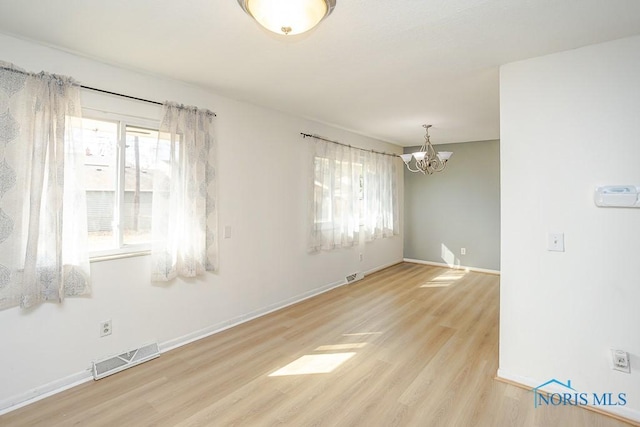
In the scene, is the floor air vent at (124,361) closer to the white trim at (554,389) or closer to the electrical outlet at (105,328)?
the electrical outlet at (105,328)

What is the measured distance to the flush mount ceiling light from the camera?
142 centimetres

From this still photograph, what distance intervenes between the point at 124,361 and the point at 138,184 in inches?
58.0

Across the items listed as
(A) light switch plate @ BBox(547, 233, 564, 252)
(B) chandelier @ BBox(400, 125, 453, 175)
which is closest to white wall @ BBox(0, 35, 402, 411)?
(B) chandelier @ BBox(400, 125, 453, 175)

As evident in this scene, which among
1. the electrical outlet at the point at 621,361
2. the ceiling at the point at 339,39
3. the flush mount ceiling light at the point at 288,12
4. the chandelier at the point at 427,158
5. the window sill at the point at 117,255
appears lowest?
the electrical outlet at the point at 621,361

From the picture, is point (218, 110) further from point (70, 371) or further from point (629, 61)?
point (629, 61)

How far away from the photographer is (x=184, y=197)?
292cm

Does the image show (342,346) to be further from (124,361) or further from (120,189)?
(120,189)

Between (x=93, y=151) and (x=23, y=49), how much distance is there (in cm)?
75

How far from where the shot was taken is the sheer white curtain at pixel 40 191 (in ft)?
6.74

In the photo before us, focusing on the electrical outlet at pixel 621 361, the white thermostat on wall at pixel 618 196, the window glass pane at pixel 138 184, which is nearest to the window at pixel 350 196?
the window glass pane at pixel 138 184

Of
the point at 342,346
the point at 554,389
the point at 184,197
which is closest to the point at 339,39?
the point at 184,197

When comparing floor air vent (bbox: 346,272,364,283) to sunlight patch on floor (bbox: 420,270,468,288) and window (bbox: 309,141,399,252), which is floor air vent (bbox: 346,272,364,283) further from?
sunlight patch on floor (bbox: 420,270,468,288)

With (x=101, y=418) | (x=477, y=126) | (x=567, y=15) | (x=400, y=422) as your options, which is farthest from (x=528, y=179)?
(x=101, y=418)

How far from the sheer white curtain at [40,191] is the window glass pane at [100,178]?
0.12 metres
